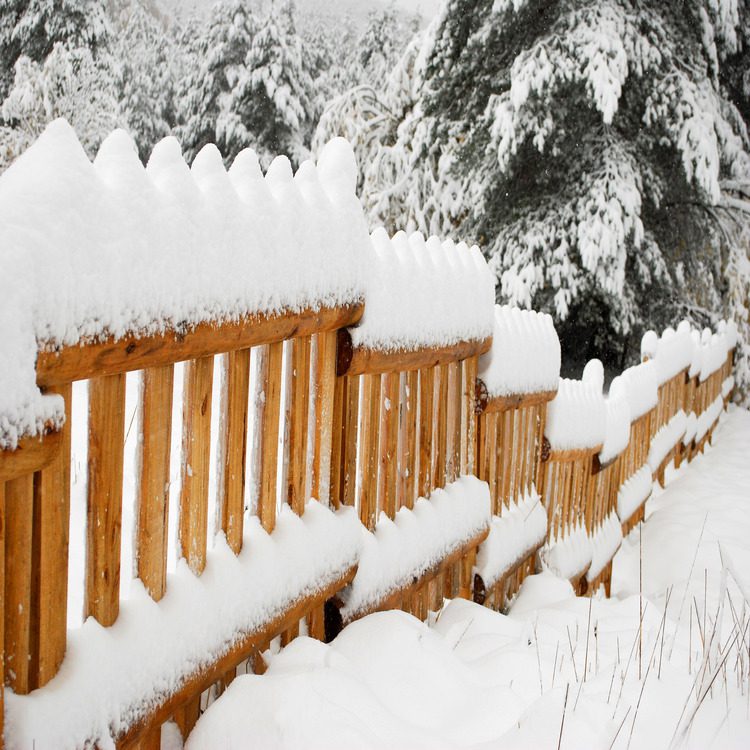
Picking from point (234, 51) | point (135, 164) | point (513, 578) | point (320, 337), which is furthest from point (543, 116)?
point (234, 51)

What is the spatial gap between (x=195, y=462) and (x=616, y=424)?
354 cm

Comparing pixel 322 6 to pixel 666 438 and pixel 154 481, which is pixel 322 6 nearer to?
pixel 666 438

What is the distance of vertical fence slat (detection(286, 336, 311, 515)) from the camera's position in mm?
2004

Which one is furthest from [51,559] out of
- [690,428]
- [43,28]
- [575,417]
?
[43,28]

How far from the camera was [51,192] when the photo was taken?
117 centimetres

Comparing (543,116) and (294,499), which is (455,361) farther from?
(543,116)

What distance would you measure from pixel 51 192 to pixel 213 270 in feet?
1.30

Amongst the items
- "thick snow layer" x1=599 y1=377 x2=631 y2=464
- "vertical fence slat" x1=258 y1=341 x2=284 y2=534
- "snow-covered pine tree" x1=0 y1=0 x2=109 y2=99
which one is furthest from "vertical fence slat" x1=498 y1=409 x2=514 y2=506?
"snow-covered pine tree" x1=0 y1=0 x2=109 y2=99

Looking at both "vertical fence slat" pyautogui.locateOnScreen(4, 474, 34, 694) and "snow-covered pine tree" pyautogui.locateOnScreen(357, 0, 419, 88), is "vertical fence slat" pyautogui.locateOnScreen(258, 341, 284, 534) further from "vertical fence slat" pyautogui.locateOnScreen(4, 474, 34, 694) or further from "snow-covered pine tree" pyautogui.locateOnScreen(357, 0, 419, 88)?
"snow-covered pine tree" pyautogui.locateOnScreen(357, 0, 419, 88)

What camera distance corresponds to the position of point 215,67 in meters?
24.4

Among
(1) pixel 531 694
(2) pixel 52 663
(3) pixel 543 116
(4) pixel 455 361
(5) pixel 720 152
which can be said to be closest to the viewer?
(2) pixel 52 663

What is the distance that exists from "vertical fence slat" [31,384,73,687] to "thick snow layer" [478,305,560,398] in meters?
2.03

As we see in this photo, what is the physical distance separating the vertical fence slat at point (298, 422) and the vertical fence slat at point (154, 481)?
0.51m

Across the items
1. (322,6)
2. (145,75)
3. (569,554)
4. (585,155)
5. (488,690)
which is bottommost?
(569,554)
